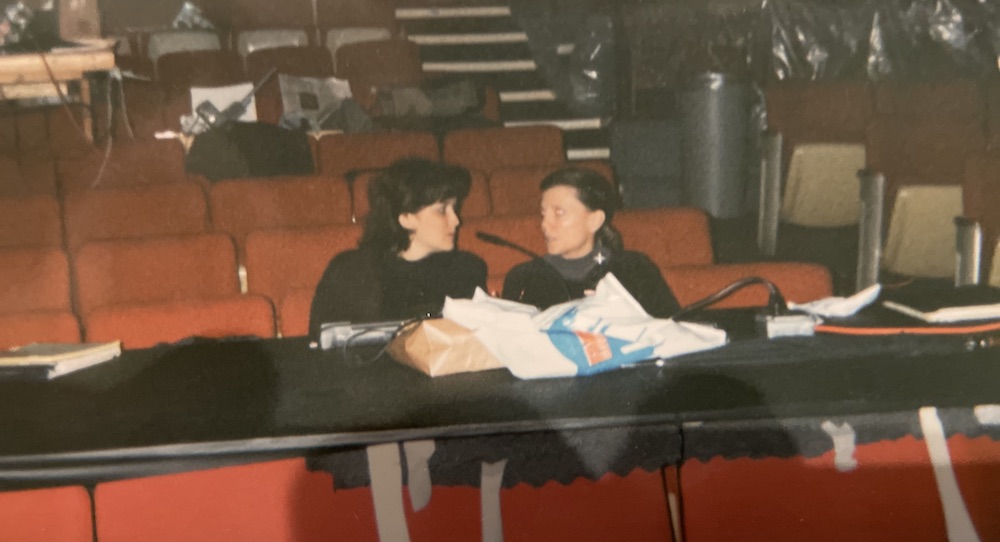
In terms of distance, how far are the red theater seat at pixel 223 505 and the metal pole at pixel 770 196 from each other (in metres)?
1.50

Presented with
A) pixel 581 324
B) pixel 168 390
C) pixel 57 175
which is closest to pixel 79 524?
pixel 168 390

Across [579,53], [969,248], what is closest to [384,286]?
[969,248]

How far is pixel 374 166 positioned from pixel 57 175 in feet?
2.13

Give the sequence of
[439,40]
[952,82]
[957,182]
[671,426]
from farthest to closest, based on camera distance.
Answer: [439,40], [952,82], [957,182], [671,426]

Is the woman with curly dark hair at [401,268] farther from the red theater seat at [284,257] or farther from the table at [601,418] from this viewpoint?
the table at [601,418]

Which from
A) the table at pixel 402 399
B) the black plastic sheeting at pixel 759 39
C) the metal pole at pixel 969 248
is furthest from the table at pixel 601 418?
the black plastic sheeting at pixel 759 39

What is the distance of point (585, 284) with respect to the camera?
121 centimetres

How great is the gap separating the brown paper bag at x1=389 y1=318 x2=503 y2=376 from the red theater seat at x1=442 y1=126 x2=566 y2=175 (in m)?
1.05

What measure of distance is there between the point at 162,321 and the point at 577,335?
2.05 ft

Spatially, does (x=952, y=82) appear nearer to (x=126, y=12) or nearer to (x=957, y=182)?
(x=957, y=182)

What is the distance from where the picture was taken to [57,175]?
179cm

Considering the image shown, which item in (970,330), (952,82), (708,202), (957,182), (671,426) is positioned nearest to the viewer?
(671,426)

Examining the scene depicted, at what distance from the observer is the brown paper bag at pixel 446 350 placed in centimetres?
78

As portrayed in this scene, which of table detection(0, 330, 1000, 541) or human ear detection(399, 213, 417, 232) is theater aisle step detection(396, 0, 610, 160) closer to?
human ear detection(399, 213, 417, 232)
